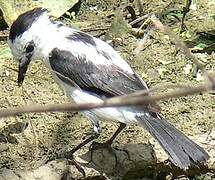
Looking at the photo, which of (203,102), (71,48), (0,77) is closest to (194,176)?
(203,102)

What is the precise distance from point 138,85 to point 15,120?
1001 millimetres

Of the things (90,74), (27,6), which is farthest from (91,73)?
(27,6)

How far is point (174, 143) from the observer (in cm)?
314

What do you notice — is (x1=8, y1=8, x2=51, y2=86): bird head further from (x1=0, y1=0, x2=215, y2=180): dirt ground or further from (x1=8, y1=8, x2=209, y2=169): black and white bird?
(x1=0, y1=0, x2=215, y2=180): dirt ground

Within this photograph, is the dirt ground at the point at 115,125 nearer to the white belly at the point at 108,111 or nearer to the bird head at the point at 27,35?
the white belly at the point at 108,111

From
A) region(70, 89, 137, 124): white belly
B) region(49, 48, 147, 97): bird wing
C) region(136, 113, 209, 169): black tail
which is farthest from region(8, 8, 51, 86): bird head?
region(136, 113, 209, 169): black tail

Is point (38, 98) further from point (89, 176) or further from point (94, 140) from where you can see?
point (89, 176)

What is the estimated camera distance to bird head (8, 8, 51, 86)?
132 inches

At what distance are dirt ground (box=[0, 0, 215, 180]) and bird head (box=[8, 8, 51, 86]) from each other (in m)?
0.50

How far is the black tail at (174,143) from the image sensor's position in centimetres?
309

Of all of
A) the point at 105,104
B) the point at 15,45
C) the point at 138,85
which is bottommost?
the point at 138,85

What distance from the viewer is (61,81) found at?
3361 mm

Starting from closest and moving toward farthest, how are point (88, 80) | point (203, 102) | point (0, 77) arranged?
point (88, 80), point (203, 102), point (0, 77)

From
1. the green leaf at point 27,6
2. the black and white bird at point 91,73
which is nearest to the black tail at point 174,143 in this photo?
the black and white bird at point 91,73
